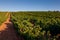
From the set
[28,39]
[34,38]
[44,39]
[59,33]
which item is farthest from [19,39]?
[59,33]

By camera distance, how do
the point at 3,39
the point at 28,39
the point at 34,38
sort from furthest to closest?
the point at 3,39 → the point at 28,39 → the point at 34,38

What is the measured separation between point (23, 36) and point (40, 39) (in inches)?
123

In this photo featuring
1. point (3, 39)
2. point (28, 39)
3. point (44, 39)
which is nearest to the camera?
point (44, 39)

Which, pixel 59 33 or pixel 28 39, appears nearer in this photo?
pixel 28 39

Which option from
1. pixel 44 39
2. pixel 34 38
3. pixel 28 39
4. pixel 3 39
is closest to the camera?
pixel 44 39

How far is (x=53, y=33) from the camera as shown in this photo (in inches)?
608

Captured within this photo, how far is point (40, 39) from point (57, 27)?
5482 millimetres

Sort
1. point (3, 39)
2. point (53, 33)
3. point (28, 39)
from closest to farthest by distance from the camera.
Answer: point (28, 39)
point (3, 39)
point (53, 33)

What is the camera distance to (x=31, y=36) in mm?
11477

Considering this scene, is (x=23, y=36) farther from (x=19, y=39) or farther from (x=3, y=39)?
(x=3, y=39)

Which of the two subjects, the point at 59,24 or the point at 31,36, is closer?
the point at 31,36

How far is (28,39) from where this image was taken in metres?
11.8

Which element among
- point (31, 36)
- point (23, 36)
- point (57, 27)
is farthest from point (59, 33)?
point (31, 36)

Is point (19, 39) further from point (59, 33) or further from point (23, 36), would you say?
point (59, 33)
